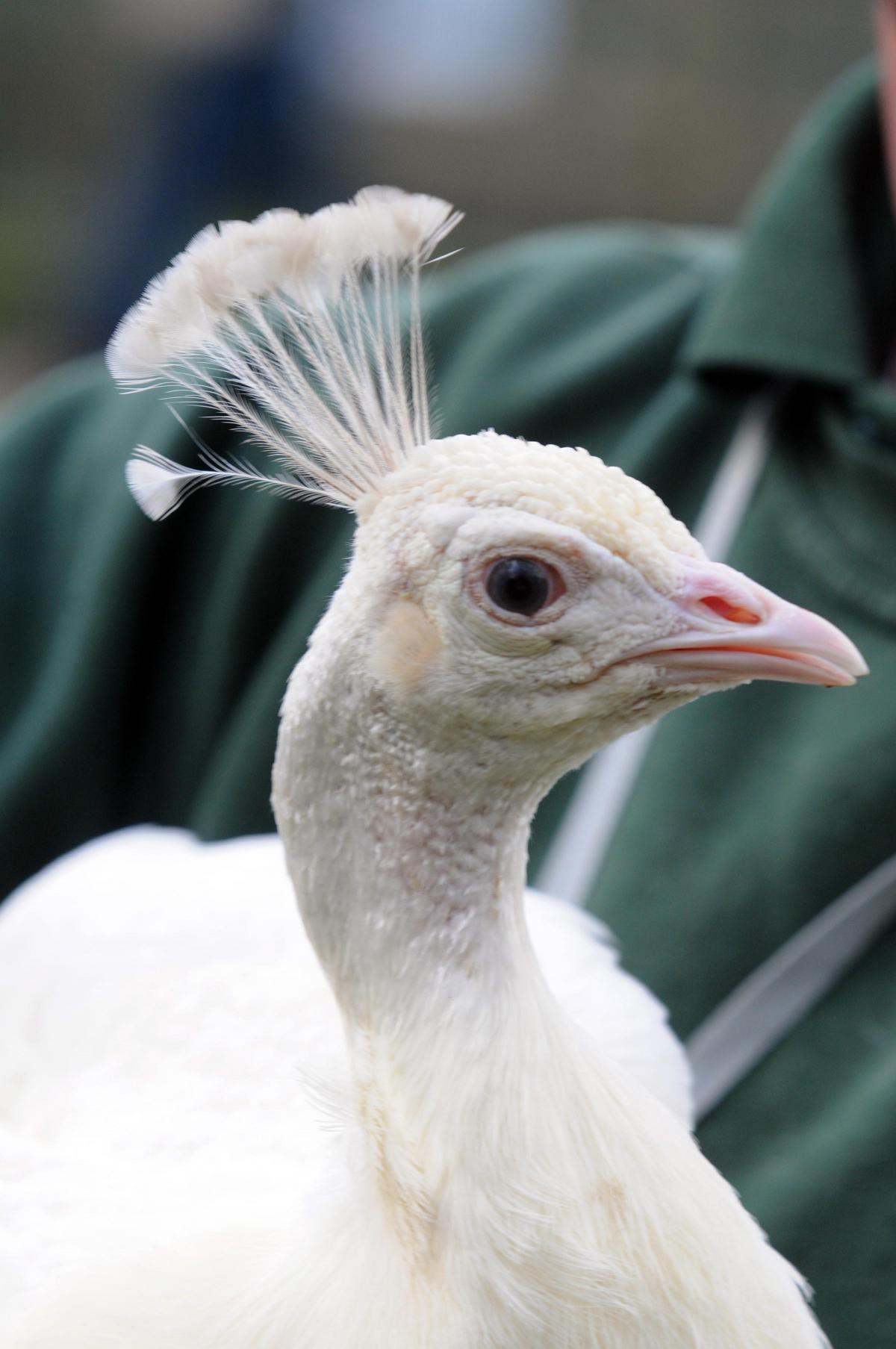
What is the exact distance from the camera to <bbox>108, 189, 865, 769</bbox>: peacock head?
0.65 metres

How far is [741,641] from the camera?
650 millimetres

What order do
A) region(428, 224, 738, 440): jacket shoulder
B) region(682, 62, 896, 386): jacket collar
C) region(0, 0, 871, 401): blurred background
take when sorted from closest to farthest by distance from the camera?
region(682, 62, 896, 386): jacket collar, region(428, 224, 738, 440): jacket shoulder, region(0, 0, 871, 401): blurred background

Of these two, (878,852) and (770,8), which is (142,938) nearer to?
(878,852)

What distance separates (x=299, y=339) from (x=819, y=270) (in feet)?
3.09

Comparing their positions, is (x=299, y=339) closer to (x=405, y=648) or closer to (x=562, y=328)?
(x=405, y=648)

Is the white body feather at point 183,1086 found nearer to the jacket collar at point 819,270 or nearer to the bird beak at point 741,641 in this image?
the bird beak at point 741,641

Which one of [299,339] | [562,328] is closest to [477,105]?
[562,328]

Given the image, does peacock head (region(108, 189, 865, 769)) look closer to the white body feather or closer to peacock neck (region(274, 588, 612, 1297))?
peacock neck (region(274, 588, 612, 1297))

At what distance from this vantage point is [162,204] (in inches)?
167

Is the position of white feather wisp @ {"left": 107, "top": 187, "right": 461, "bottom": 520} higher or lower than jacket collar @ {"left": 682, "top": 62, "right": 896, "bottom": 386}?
lower

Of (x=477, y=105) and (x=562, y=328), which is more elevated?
(x=477, y=105)

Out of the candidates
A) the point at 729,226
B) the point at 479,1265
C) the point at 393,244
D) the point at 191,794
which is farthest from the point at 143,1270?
the point at 729,226

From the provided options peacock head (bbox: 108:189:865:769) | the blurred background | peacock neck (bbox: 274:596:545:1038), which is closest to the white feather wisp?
peacock head (bbox: 108:189:865:769)

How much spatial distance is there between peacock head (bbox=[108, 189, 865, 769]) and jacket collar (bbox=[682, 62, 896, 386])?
0.84 metres
